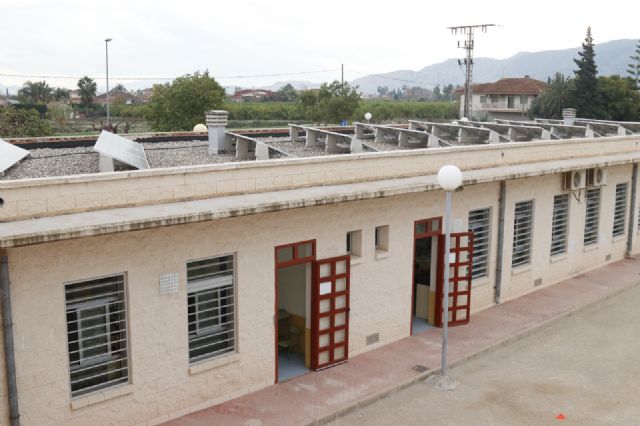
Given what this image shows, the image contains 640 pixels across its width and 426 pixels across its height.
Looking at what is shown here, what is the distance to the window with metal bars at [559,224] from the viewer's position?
63.1ft

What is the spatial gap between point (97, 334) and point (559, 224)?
1407cm

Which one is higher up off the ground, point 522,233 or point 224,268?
point 224,268

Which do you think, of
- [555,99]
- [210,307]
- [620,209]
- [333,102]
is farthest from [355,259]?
[555,99]

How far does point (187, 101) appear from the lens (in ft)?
165

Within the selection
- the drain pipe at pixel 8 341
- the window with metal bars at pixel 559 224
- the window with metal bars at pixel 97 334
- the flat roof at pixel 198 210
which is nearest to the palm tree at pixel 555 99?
the window with metal bars at pixel 559 224

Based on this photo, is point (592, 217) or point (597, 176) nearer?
point (597, 176)

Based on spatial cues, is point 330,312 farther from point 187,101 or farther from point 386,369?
point 187,101

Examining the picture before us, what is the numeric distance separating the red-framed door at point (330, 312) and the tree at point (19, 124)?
122ft

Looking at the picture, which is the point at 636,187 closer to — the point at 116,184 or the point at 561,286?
the point at 561,286

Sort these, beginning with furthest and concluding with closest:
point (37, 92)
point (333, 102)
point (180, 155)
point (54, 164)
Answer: point (37, 92), point (333, 102), point (180, 155), point (54, 164)

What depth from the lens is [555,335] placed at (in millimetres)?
15438

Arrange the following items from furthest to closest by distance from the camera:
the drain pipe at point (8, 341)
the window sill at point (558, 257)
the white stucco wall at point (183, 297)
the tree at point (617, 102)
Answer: the tree at point (617, 102) → the window sill at point (558, 257) → the white stucco wall at point (183, 297) → the drain pipe at point (8, 341)

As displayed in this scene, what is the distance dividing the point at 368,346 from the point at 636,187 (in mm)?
13388

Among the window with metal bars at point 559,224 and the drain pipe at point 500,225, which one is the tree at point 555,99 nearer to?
the window with metal bars at point 559,224
